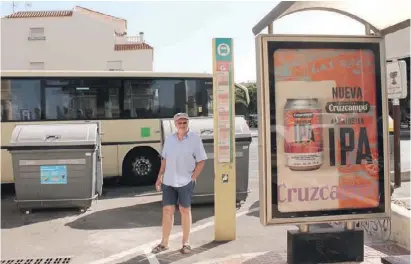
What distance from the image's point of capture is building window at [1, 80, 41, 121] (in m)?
9.75

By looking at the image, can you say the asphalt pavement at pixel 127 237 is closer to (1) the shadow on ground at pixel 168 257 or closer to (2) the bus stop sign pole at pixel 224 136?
(1) the shadow on ground at pixel 168 257

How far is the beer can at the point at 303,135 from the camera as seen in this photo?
418 centimetres

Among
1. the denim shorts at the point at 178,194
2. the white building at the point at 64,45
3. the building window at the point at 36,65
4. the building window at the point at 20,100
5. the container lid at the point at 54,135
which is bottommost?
the denim shorts at the point at 178,194

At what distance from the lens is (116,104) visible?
10398 mm

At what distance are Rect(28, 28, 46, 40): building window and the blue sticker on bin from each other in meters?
23.5

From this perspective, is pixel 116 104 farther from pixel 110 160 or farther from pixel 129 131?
pixel 110 160

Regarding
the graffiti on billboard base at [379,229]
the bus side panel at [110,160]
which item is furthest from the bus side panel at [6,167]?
the graffiti on billboard base at [379,229]

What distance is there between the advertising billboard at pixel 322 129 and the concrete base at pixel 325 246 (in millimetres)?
193

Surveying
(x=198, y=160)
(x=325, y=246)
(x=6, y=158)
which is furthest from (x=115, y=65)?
(x=325, y=246)

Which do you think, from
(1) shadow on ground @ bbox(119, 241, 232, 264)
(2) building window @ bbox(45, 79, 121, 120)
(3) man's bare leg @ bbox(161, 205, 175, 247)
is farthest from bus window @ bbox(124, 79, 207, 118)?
(1) shadow on ground @ bbox(119, 241, 232, 264)

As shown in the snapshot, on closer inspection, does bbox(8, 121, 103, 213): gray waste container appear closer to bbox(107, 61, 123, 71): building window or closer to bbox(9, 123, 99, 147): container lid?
bbox(9, 123, 99, 147): container lid

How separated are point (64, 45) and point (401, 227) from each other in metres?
26.8

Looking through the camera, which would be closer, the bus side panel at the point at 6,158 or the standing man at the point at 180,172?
the standing man at the point at 180,172

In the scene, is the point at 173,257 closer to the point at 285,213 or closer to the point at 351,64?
the point at 285,213
